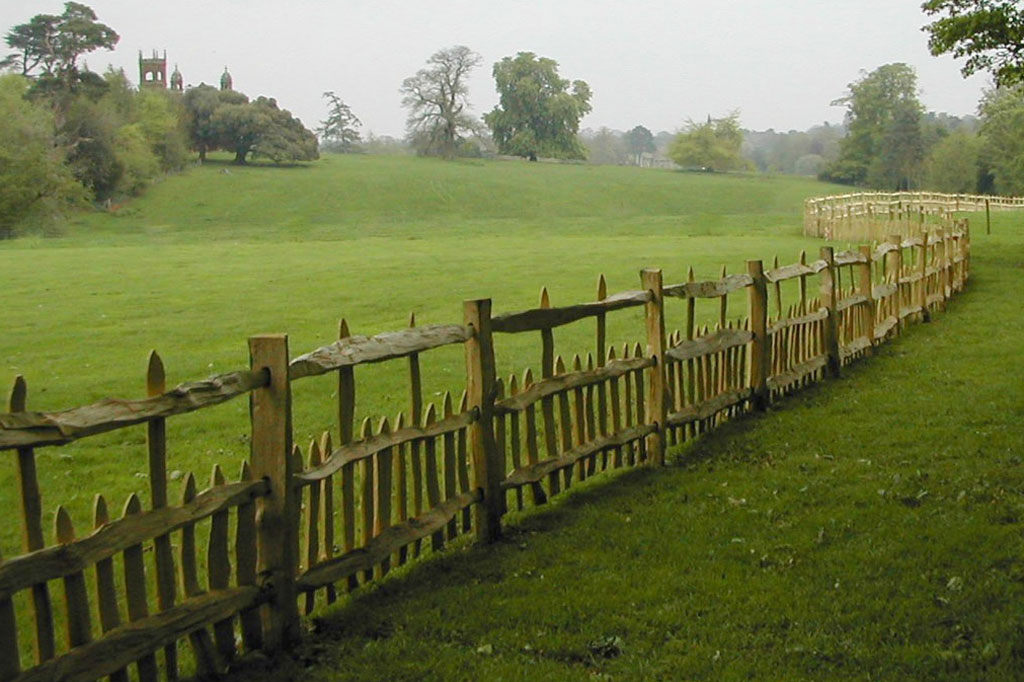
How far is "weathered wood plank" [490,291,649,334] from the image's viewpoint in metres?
6.88

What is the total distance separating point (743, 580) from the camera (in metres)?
5.86

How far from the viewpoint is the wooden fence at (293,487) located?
3.94 meters

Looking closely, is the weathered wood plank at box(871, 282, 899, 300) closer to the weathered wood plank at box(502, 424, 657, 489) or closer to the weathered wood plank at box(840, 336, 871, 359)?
the weathered wood plank at box(840, 336, 871, 359)

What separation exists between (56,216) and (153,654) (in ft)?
206

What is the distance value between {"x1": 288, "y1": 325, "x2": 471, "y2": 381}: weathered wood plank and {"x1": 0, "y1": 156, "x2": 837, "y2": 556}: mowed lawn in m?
3.30

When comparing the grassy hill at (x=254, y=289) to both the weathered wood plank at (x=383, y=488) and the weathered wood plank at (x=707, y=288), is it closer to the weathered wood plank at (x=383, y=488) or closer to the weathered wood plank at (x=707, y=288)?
the weathered wood plank at (x=383, y=488)

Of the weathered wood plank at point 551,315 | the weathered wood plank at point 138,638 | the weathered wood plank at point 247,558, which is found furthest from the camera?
the weathered wood plank at point 551,315

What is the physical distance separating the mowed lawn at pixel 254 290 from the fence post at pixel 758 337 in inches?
145

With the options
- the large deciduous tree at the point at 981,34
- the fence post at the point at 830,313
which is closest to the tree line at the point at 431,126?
the large deciduous tree at the point at 981,34

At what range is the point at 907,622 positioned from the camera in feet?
17.0

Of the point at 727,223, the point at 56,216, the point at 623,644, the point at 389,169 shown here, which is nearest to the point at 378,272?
the point at 623,644

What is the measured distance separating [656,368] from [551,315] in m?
1.64

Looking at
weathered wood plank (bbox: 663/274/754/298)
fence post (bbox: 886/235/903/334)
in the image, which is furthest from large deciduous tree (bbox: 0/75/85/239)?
weathered wood plank (bbox: 663/274/754/298)

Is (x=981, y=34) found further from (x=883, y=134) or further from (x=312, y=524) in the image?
(x=883, y=134)
